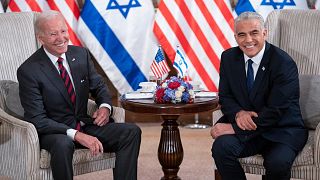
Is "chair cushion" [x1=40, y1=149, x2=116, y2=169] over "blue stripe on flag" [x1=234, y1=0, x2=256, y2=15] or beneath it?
beneath

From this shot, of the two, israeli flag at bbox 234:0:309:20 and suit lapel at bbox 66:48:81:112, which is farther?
israeli flag at bbox 234:0:309:20

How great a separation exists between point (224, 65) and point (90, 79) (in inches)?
35.5

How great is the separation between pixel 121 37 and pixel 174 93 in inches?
90.7

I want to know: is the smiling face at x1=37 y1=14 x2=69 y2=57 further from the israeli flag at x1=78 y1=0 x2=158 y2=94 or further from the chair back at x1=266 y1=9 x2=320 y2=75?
the israeli flag at x1=78 y1=0 x2=158 y2=94

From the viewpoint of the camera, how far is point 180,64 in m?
5.90

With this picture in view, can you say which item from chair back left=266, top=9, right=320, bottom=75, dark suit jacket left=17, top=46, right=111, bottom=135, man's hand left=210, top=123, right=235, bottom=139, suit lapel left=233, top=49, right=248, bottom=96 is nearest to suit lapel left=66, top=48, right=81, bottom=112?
dark suit jacket left=17, top=46, right=111, bottom=135

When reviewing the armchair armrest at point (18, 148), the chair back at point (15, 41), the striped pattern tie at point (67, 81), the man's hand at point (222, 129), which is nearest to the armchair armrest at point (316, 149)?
the man's hand at point (222, 129)

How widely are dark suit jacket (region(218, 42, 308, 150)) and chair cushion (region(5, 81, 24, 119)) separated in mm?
1333

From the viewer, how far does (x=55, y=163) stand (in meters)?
3.69

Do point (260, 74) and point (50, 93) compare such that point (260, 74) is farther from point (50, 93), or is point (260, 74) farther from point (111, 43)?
point (111, 43)

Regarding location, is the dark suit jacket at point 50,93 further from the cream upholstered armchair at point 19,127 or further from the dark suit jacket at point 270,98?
the dark suit jacket at point 270,98

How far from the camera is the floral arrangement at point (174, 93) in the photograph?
4062 mm

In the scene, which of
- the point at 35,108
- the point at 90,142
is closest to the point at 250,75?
the point at 90,142

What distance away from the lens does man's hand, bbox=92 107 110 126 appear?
13.3 feet
